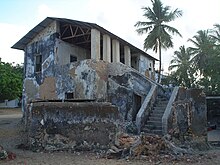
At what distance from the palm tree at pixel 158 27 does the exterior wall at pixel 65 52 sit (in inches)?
370

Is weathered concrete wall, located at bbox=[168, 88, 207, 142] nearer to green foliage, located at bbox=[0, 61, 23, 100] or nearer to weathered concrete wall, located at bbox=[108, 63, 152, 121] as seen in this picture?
weathered concrete wall, located at bbox=[108, 63, 152, 121]

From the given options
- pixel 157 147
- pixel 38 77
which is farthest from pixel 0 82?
pixel 157 147

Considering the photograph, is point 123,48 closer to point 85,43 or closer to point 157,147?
point 85,43

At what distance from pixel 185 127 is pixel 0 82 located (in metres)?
Answer: 23.7

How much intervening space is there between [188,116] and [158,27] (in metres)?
15.7

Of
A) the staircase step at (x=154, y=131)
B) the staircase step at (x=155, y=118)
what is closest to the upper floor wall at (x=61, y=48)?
the staircase step at (x=155, y=118)

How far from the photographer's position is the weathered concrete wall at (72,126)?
30.6 feet

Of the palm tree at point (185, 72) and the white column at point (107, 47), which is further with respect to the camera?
the palm tree at point (185, 72)

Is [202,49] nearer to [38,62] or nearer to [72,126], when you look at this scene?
[38,62]

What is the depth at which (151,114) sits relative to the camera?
1220 centimetres

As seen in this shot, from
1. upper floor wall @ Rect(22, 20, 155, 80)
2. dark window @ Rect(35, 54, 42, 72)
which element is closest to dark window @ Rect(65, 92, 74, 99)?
upper floor wall @ Rect(22, 20, 155, 80)

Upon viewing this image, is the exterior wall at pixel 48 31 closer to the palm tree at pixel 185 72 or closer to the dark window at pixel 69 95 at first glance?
the dark window at pixel 69 95

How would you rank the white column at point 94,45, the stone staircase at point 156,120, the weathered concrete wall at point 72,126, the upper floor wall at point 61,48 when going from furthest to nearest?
the upper floor wall at point 61,48, the white column at point 94,45, the stone staircase at point 156,120, the weathered concrete wall at point 72,126

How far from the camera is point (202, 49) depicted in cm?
2788
